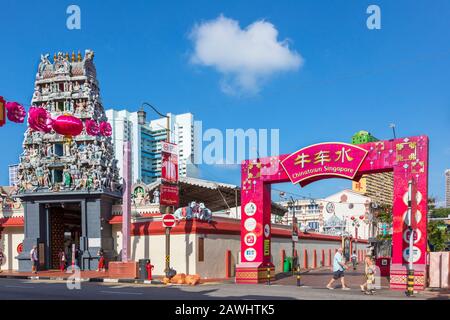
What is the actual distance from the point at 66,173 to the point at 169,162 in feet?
31.2

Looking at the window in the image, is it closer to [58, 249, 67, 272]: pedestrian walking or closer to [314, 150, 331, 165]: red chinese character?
[314, 150, 331, 165]: red chinese character

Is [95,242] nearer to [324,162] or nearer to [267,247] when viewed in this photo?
[267,247]

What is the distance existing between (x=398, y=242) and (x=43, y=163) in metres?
23.3

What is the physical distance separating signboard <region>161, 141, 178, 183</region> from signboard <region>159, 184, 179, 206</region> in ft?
1.28

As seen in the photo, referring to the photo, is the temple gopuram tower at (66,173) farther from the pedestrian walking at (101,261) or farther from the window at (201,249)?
the window at (201,249)

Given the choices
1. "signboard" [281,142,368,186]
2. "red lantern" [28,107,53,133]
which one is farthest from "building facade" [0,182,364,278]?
"red lantern" [28,107,53,133]

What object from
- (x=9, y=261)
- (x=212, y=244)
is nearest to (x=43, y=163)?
(x=9, y=261)

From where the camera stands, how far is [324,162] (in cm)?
2570

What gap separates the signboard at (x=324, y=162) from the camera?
24828 mm

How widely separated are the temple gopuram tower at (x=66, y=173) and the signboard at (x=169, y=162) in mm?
7082

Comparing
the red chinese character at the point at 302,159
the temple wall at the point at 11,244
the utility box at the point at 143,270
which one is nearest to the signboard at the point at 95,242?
the temple wall at the point at 11,244

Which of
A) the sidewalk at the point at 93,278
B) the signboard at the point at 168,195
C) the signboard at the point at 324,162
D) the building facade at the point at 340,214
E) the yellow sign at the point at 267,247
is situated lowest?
the building facade at the point at 340,214
